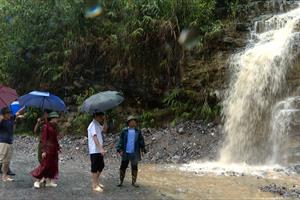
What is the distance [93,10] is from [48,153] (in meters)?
12.4

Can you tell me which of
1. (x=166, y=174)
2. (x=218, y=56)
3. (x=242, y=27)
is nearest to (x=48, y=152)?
(x=166, y=174)

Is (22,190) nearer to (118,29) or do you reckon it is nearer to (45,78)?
(118,29)

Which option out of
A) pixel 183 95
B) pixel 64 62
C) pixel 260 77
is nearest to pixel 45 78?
pixel 64 62

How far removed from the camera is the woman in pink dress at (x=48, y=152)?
905 centimetres

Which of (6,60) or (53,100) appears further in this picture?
(6,60)

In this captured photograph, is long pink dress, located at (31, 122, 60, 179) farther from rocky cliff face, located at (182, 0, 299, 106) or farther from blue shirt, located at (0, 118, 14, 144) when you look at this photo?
rocky cliff face, located at (182, 0, 299, 106)

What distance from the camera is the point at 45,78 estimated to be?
20.7 m

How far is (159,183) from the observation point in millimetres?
10289

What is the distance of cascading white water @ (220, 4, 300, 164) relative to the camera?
13.4 metres

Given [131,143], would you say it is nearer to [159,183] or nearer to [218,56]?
[159,183]

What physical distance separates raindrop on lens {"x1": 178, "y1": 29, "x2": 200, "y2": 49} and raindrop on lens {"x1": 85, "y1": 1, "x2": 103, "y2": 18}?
482 centimetres

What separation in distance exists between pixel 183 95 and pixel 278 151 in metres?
4.63

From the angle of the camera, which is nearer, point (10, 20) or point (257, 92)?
point (257, 92)

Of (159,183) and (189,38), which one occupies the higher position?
(189,38)
